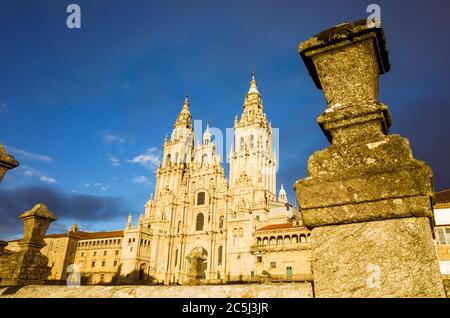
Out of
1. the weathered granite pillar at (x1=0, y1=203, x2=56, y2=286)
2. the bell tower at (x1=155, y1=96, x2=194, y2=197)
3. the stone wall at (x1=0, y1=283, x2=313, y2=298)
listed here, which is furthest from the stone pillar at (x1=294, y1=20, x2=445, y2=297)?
the bell tower at (x1=155, y1=96, x2=194, y2=197)

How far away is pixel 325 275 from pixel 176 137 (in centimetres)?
6072

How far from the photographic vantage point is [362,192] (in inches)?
89.1

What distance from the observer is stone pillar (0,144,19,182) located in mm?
4390

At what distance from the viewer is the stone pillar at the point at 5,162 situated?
4.39m

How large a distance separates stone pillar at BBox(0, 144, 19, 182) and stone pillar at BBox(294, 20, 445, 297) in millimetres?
4172

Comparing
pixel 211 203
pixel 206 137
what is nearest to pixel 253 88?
pixel 206 137

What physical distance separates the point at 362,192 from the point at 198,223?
49.5m

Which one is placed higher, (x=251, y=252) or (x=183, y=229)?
(x=183, y=229)

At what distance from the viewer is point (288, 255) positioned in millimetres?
34312

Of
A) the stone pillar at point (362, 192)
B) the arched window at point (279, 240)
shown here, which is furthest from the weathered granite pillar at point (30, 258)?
the arched window at point (279, 240)

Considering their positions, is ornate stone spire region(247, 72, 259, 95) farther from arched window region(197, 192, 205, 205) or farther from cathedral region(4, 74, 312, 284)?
arched window region(197, 192, 205, 205)

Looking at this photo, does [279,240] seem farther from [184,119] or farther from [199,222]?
[184,119]
